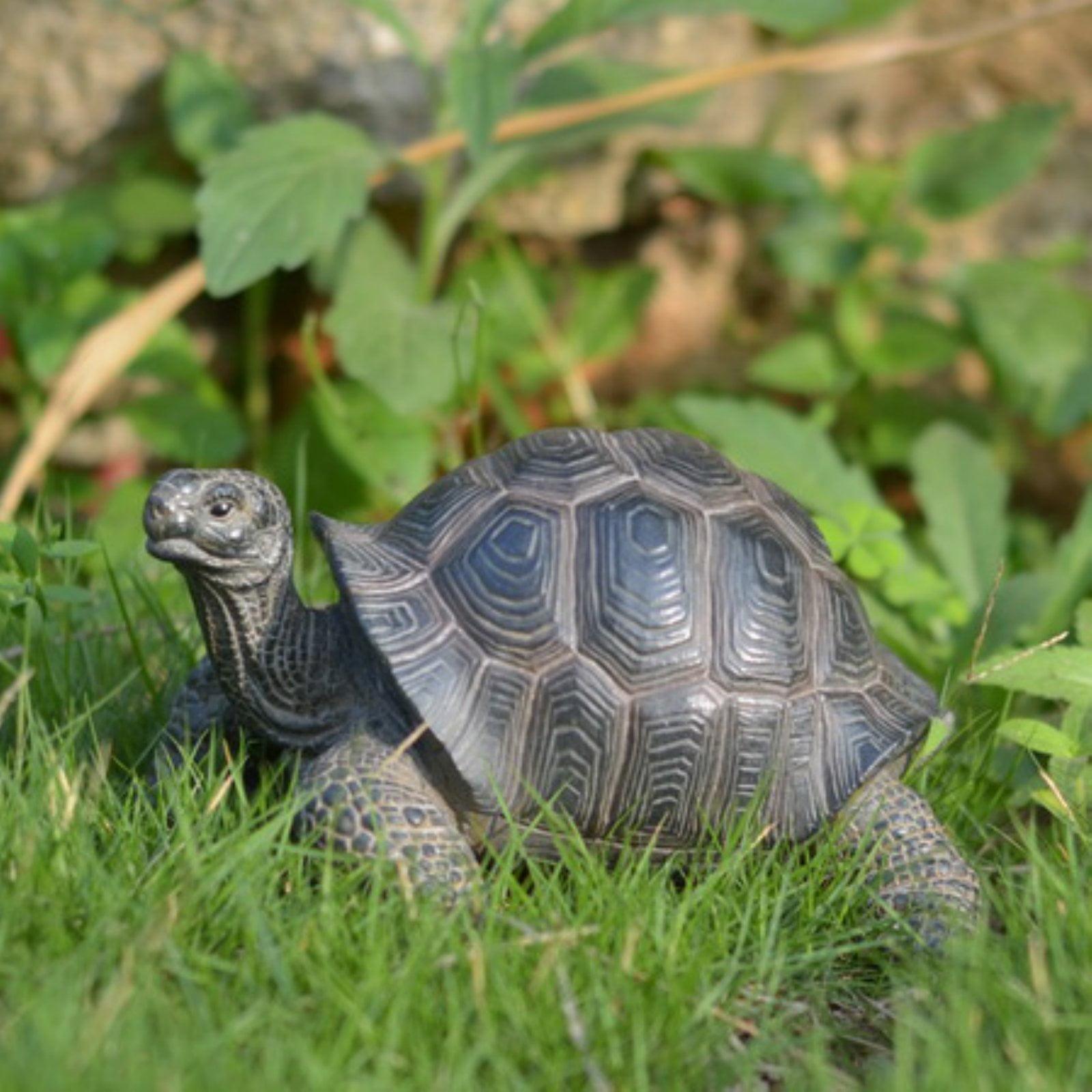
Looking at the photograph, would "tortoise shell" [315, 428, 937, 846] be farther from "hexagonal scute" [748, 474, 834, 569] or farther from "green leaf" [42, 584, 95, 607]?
"green leaf" [42, 584, 95, 607]

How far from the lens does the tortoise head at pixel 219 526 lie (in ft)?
7.58

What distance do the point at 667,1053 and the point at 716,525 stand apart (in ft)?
2.69

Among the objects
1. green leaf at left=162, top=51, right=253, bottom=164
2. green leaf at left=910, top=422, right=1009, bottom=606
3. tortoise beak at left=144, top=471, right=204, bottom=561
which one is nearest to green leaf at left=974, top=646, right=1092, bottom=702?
green leaf at left=910, top=422, right=1009, bottom=606

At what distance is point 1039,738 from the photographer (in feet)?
8.80

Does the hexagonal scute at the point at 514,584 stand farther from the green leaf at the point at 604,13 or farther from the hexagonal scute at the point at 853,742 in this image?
the green leaf at the point at 604,13

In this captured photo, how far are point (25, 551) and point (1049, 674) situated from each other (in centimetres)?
171

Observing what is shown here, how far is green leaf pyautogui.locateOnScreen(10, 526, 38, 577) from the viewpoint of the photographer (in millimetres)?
2721

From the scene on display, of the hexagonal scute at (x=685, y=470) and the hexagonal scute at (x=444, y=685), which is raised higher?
the hexagonal scute at (x=685, y=470)

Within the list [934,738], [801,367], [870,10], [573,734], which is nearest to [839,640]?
[934,738]

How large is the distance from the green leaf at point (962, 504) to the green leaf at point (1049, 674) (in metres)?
0.70

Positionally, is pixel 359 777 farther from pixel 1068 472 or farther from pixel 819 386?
pixel 1068 472

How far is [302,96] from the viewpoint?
14.9 feet

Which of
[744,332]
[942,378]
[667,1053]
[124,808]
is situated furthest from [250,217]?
[942,378]

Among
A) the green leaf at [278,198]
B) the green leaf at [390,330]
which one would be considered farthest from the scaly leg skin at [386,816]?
the green leaf at [278,198]
